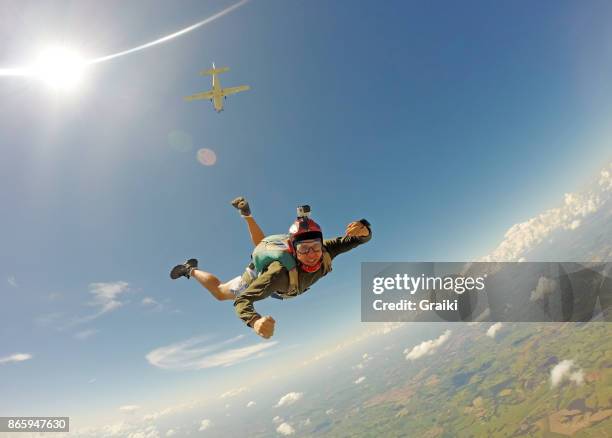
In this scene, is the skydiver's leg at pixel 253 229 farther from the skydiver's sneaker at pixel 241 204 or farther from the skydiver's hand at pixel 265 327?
the skydiver's hand at pixel 265 327

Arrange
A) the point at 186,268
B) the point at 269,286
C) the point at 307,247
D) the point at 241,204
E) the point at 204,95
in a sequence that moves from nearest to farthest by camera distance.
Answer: the point at 269,286
the point at 307,247
the point at 241,204
the point at 186,268
the point at 204,95

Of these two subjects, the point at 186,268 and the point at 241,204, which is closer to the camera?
Result: the point at 241,204

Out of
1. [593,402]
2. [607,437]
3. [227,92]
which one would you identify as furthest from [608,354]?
[227,92]

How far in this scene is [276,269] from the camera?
15.3 feet

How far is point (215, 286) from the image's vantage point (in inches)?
234

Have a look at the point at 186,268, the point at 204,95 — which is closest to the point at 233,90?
the point at 204,95

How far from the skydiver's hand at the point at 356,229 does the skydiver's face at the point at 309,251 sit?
108 centimetres

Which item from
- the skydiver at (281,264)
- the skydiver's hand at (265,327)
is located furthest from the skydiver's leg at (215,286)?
the skydiver's hand at (265,327)

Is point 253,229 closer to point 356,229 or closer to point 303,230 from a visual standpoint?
point 303,230

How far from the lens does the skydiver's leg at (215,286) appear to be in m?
5.79

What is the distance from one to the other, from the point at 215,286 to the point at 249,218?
4.81 ft

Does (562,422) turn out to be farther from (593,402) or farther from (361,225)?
(361,225)

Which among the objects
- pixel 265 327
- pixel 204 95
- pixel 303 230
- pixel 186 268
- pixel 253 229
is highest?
pixel 204 95

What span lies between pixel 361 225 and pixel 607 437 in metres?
214
